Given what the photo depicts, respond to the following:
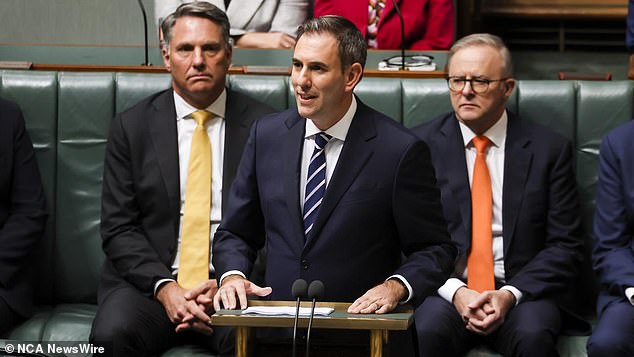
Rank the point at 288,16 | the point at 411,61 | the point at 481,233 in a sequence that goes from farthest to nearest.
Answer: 1. the point at 288,16
2. the point at 411,61
3. the point at 481,233

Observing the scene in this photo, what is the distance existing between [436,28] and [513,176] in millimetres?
1627

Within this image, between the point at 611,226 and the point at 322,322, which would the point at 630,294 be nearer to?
the point at 611,226

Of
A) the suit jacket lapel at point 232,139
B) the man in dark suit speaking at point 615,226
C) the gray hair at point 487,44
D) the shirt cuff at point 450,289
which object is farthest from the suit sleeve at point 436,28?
the shirt cuff at point 450,289

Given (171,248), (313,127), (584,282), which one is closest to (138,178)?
(171,248)

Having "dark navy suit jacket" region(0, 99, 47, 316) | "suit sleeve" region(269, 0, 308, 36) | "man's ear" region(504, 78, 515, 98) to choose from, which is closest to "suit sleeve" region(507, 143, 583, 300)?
"man's ear" region(504, 78, 515, 98)

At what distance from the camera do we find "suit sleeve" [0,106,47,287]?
3891 millimetres

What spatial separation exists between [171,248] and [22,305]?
549 millimetres

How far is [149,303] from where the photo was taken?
3.66 meters

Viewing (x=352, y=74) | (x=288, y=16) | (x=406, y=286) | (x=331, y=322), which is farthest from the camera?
(x=288, y=16)

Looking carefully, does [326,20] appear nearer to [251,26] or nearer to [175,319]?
[175,319]

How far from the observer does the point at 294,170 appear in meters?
3.30

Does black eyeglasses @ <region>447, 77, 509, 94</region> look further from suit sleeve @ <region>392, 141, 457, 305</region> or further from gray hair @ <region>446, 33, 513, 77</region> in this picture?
suit sleeve @ <region>392, 141, 457, 305</region>

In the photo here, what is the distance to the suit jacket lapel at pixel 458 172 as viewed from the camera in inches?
151

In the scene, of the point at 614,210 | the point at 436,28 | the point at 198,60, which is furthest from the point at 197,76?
the point at 436,28
